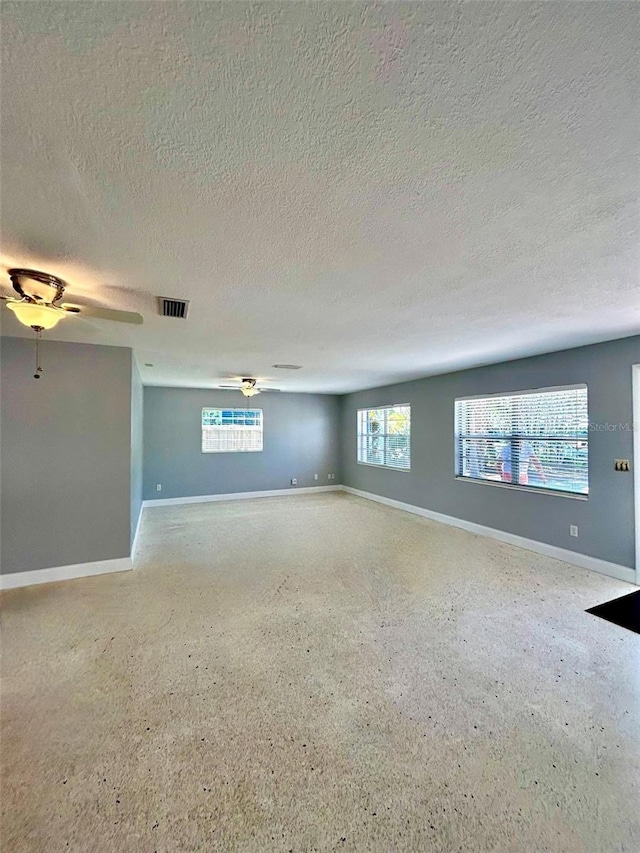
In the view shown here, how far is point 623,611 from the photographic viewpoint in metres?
2.90

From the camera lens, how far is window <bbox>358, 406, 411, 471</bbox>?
6742 millimetres

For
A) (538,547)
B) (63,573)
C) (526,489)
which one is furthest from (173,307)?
(538,547)

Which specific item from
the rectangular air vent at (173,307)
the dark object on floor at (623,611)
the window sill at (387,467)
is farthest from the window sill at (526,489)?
the rectangular air vent at (173,307)

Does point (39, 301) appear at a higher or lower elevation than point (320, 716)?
higher

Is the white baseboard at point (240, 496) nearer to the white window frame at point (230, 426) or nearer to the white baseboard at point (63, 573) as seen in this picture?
the white window frame at point (230, 426)

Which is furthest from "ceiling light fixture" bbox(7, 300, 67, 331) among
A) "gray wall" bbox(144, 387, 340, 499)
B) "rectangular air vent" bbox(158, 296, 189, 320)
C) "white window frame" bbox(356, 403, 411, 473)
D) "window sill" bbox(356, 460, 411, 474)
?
"window sill" bbox(356, 460, 411, 474)

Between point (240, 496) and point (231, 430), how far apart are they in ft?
4.83

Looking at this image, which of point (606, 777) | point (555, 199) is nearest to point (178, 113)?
point (555, 199)

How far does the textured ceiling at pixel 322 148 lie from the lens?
0.80 metres

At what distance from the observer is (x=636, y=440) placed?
11.3ft

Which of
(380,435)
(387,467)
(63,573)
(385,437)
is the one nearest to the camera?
(63,573)

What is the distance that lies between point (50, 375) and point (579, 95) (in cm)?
432

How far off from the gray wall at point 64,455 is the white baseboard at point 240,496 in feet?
Answer: 11.0

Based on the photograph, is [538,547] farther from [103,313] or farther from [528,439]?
[103,313]
